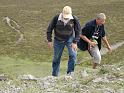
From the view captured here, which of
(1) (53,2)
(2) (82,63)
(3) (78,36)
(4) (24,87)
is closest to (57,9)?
(1) (53,2)

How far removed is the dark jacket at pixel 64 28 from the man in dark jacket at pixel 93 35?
2.61 ft

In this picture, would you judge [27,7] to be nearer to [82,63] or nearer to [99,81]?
[82,63]

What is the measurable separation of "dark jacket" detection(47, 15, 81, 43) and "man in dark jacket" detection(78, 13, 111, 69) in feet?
2.61

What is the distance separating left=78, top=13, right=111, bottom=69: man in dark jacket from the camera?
55.2 ft

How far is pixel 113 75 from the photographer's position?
13.0 m

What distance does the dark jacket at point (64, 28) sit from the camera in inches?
631

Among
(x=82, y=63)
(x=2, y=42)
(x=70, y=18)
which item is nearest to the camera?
(x=70, y=18)

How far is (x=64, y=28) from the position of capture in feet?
53.0

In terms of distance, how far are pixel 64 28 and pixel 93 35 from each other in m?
1.51

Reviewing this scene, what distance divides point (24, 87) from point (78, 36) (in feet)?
15.0

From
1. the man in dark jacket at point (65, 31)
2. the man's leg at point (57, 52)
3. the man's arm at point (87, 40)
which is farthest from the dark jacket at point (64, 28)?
the man's arm at point (87, 40)

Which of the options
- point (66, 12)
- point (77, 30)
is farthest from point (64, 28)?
point (66, 12)

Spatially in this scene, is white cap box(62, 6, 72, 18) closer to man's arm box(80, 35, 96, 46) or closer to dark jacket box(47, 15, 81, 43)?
dark jacket box(47, 15, 81, 43)

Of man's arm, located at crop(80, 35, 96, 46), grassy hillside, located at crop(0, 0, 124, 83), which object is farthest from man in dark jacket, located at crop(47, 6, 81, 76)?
grassy hillside, located at crop(0, 0, 124, 83)
